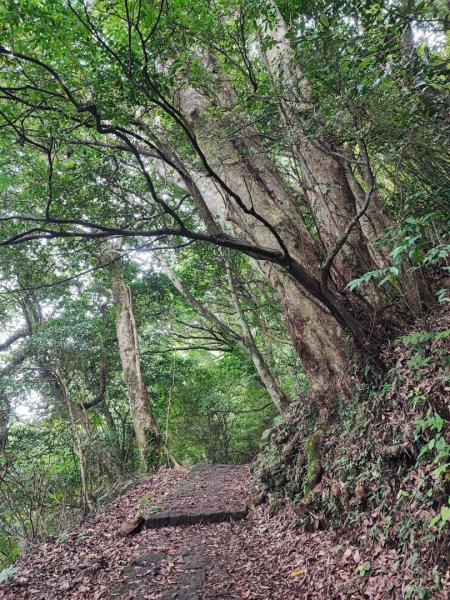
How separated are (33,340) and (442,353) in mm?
7937

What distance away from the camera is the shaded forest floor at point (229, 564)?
2844mm

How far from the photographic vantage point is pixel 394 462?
3.18 m

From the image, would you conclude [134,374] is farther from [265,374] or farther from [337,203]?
[337,203]

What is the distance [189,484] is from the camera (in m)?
6.89

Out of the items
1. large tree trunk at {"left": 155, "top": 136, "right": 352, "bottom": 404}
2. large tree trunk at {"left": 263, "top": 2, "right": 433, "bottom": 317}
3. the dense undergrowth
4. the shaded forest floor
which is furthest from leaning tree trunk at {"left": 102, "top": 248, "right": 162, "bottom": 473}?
large tree trunk at {"left": 263, "top": 2, "right": 433, "bottom": 317}

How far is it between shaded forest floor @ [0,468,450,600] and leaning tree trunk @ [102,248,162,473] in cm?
355

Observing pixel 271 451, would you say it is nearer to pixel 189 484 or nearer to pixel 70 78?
pixel 189 484

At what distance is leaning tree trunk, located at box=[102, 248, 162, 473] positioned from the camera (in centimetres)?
898

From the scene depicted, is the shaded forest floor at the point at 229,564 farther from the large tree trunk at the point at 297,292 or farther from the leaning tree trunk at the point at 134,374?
the leaning tree trunk at the point at 134,374

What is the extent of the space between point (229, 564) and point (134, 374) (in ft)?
20.7

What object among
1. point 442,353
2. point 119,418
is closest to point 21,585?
point 442,353

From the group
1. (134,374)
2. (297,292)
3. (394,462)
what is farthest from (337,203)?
(134,374)

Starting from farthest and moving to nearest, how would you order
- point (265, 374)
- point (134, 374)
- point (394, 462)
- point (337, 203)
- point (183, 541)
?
point (134, 374) < point (265, 374) < point (337, 203) < point (183, 541) < point (394, 462)

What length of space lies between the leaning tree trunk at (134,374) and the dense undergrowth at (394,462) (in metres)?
4.91
